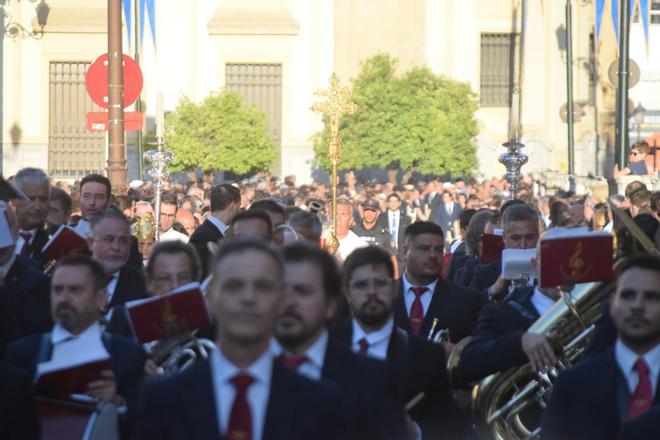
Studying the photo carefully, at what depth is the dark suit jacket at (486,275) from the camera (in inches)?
415

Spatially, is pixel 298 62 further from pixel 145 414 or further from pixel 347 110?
pixel 145 414

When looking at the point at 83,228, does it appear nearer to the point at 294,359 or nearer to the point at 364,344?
Answer: the point at 364,344

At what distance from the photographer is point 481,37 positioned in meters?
50.5

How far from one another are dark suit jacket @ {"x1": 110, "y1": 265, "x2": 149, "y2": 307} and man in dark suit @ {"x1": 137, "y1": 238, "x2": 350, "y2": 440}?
13.2ft

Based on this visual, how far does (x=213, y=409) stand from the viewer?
4480 millimetres

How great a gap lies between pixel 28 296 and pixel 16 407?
2613 millimetres

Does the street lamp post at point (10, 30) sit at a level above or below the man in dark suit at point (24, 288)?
above

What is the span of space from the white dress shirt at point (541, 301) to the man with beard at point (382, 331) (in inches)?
34.9

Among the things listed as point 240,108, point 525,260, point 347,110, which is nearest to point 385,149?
point 240,108

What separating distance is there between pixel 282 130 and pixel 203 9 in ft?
15.0

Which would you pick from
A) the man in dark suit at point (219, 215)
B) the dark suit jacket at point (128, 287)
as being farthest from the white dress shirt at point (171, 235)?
the dark suit jacket at point (128, 287)

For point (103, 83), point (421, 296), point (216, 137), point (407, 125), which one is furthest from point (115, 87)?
point (407, 125)

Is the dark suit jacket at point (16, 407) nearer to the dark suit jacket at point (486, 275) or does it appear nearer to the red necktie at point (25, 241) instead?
the red necktie at point (25, 241)

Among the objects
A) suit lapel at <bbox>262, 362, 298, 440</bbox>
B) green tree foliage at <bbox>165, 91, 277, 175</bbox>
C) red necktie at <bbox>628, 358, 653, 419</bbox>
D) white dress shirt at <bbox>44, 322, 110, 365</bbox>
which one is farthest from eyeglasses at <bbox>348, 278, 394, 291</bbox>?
green tree foliage at <bbox>165, 91, 277, 175</bbox>
